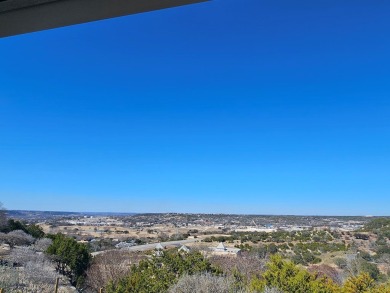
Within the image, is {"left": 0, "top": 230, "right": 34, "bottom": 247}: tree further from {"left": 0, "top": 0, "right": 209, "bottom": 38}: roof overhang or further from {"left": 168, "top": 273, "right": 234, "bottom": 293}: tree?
{"left": 0, "top": 0, "right": 209, "bottom": 38}: roof overhang

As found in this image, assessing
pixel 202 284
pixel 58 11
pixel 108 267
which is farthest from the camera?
pixel 108 267

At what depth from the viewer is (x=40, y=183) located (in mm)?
2223

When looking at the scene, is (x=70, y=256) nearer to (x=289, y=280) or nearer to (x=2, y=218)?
(x=2, y=218)

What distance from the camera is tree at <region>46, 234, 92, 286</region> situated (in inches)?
70.8

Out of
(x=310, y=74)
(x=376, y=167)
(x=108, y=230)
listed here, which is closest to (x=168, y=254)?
(x=108, y=230)

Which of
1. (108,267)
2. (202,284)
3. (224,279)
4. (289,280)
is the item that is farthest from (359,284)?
(108,267)

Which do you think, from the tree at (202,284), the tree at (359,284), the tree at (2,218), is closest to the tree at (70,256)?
the tree at (2,218)

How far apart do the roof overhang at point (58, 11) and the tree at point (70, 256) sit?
1.33 metres

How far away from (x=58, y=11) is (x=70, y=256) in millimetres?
1493

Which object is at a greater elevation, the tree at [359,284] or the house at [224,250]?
the house at [224,250]

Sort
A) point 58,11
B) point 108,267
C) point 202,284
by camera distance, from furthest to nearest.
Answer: point 108,267
point 202,284
point 58,11

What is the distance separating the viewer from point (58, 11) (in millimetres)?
844

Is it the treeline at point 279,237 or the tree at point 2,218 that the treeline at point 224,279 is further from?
the tree at point 2,218

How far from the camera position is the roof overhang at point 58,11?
0.78m
